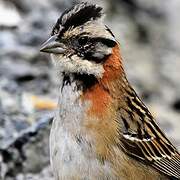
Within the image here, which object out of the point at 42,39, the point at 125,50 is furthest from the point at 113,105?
the point at 125,50

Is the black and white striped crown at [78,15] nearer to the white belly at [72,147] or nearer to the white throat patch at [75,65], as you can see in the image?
the white throat patch at [75,65]

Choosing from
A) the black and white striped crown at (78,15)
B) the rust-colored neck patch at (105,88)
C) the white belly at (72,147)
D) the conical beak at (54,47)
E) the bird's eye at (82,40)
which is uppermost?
the black and white striped crown at (78,15)

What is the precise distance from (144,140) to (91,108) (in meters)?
0.54

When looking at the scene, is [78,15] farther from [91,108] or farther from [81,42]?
[91,108]

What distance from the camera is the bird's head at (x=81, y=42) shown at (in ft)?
20.8

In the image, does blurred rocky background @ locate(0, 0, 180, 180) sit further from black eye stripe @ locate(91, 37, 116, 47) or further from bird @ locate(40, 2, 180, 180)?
black eye stripe @ locate(91, 37, 116, 47)

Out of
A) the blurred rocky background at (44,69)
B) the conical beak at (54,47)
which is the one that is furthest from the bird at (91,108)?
the blurred rocky background at (44,69)

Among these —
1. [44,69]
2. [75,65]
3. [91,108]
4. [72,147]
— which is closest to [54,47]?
[75,65]

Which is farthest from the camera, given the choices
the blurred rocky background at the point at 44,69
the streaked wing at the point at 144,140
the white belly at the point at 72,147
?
the blurred rocky background at the point at 44,69

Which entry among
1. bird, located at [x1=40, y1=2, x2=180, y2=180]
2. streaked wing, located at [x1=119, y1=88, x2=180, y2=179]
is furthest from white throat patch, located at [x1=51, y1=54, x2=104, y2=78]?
streaked wing, located at [x1=119, y1=88, x2=180, y2=179]

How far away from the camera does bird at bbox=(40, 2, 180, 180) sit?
6.30m

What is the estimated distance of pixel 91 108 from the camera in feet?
21.0

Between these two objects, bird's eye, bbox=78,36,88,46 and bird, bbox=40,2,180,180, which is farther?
bird's eye, bbox=78,36,88,46

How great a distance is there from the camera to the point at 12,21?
1011 centimetres
